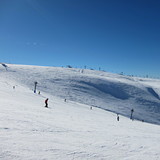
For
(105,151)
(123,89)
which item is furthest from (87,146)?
(123,89)

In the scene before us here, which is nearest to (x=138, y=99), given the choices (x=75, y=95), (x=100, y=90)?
(x=100, y=90)

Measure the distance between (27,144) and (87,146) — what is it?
200 cm

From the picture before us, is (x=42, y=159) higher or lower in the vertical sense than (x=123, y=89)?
lower

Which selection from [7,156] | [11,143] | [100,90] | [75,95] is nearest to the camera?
[7,156]

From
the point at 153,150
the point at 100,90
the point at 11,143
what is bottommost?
the point at 153,150

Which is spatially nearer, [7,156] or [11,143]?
[7,156]

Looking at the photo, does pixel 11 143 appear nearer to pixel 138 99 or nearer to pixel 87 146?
pixel 87 146

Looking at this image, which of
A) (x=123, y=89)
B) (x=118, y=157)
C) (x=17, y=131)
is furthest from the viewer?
(x=123, y=89)

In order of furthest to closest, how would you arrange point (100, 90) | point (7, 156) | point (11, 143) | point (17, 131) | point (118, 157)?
point (100, 90)
point (17, 131)
point (118, 157)
point (11, 143)
point (7, 156)

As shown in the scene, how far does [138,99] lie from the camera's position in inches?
2982

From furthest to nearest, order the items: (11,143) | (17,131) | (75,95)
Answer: (75,95), (17,131), (11,143)

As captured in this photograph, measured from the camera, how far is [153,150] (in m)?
6.33

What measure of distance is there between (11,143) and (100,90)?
71881 mm

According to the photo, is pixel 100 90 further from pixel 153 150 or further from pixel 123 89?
pixel 153 150
